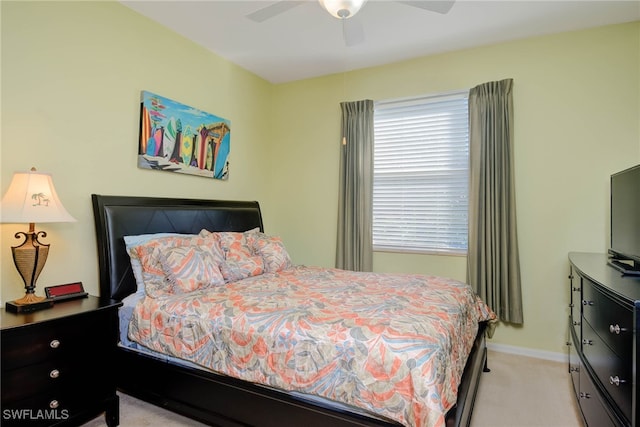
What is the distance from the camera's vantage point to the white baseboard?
3.12m

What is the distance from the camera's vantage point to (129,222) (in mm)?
2623

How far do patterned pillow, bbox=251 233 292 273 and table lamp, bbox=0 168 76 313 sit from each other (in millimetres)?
1462

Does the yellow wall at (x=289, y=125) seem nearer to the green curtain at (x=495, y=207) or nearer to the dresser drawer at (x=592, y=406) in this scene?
the green curtain at (x=495, y=207)

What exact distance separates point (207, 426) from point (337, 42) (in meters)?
3.23

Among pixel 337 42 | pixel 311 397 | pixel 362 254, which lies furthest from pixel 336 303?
pixel 337 42

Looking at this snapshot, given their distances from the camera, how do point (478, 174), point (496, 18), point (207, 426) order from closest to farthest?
point (207, 426), point (496, 18), point (478, 174)

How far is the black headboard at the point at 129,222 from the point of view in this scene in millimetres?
2467

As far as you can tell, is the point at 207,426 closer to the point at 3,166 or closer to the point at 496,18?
the point at 3,166

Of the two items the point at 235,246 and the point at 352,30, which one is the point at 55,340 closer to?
the point at 235,246

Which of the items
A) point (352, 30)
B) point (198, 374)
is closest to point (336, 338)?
point (198, 374)

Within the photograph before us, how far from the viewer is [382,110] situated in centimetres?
389

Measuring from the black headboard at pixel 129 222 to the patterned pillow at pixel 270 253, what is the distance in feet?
1.62

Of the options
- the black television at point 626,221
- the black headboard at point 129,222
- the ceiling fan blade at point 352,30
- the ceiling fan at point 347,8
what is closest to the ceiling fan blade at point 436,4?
the ceiling fan at point 347,8

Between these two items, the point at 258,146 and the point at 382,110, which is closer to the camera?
the point at 382,110
